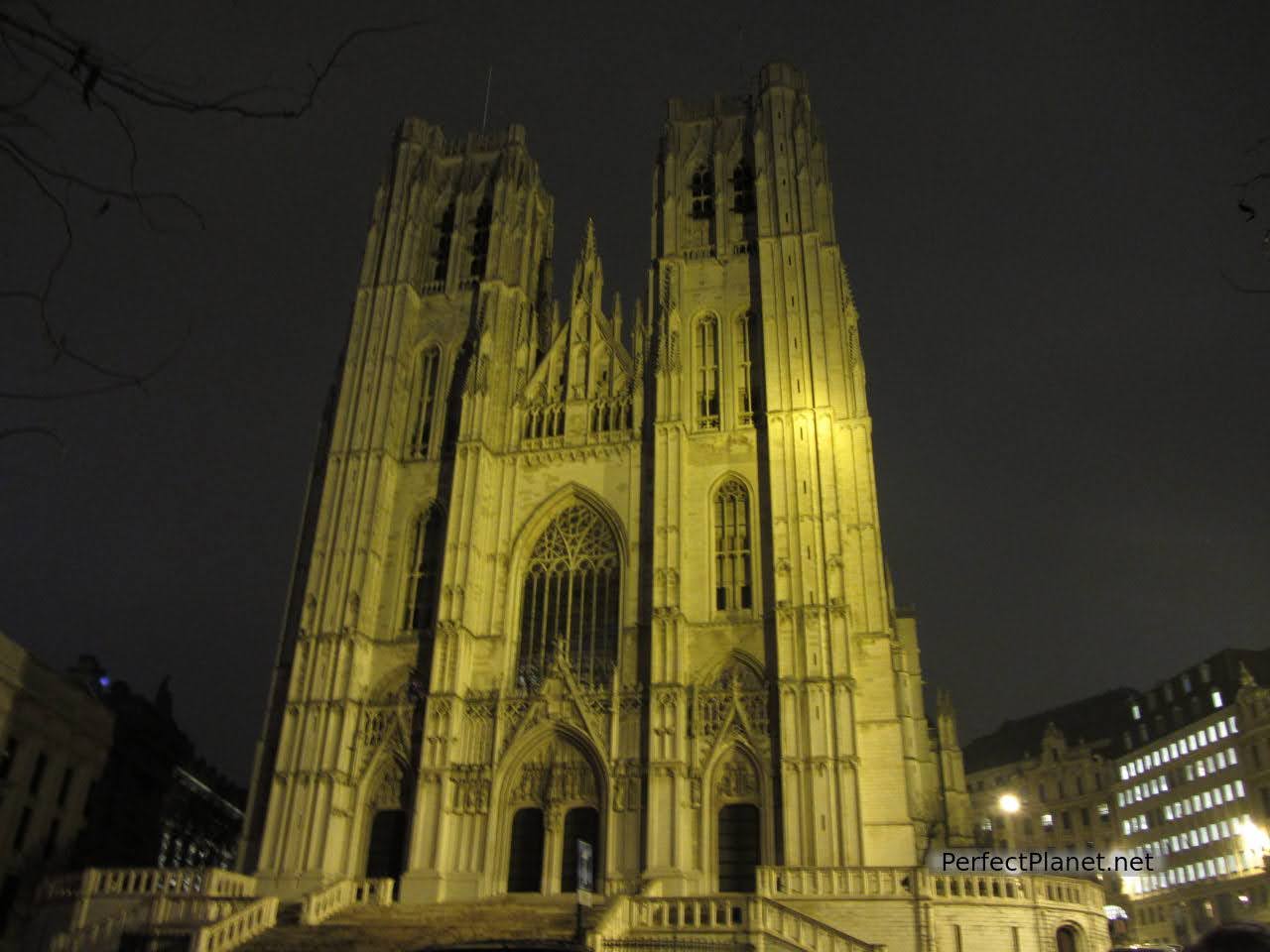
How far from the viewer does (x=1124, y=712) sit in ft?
220

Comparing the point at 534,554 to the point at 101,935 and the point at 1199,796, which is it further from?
Answer: the point at 1199,796

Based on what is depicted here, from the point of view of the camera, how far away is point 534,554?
34.4m

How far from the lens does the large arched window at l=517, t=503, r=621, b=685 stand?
105ft

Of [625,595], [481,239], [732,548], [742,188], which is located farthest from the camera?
[481,239]

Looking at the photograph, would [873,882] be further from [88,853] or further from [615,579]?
[88,853]

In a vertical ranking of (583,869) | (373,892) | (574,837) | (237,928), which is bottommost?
(237,928)

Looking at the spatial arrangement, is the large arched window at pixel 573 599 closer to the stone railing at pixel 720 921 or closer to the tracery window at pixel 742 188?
the stone railing at pixel 720 921

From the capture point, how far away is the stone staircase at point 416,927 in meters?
22.0

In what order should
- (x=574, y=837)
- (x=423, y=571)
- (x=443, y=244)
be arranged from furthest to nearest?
(x=443, y=244) → (x=423, y=571) → (x=574, y=837)

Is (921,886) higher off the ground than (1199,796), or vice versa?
(1199,796)

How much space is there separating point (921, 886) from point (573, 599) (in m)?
14.2

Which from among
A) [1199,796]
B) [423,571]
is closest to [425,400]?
[423,571]

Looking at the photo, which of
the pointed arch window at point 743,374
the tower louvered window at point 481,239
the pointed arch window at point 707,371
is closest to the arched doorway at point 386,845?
the pointed arch window at point 707,371

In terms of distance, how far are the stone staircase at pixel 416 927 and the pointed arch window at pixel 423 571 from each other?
33.5ft
